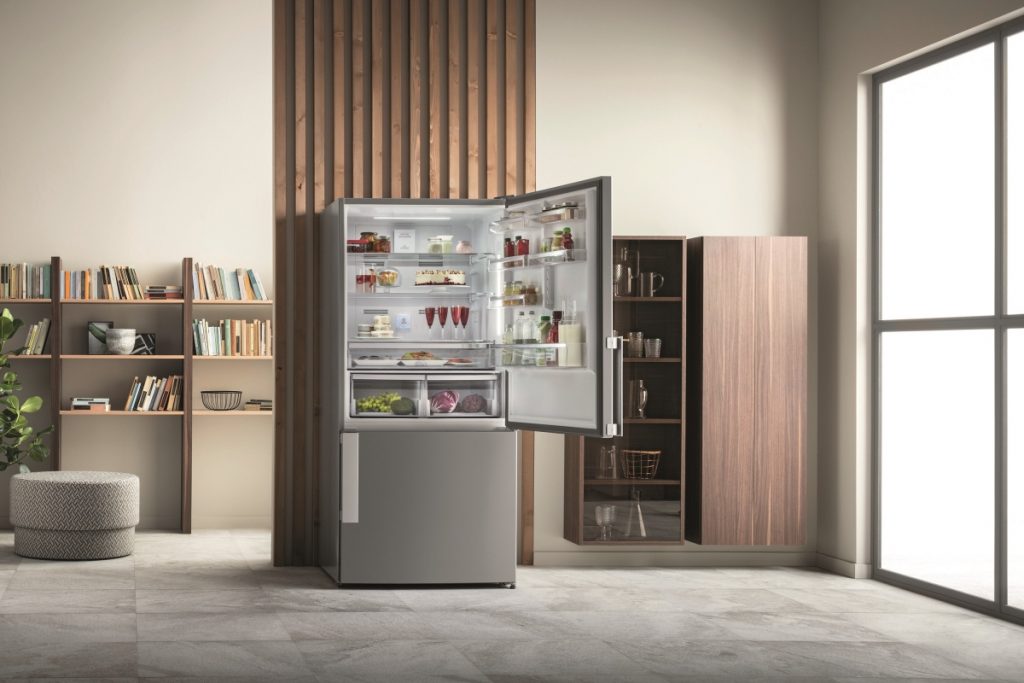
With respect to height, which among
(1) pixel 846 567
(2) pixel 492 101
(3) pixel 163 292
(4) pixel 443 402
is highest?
(2) pixel 492 101

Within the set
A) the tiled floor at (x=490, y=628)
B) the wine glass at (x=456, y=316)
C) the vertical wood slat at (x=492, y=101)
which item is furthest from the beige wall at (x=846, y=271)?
the wine glass at (x=456, y=316)

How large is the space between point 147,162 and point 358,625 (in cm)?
465

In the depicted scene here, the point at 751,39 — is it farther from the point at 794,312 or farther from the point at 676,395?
the point at 676,395

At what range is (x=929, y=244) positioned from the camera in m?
6.25

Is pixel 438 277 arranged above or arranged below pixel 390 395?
above

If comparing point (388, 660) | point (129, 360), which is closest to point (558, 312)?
point (388, 660)

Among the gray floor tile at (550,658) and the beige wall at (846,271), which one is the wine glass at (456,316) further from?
the beige wall at (846,271)

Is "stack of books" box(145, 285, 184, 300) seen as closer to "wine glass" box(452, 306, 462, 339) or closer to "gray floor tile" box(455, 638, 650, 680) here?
"wine glass" box(452, 306, 462, 339)

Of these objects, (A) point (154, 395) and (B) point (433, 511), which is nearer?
(B) point (433, 511)

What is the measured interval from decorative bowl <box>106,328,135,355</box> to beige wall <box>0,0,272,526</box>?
326mm

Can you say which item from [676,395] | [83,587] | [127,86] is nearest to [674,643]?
[676,395]

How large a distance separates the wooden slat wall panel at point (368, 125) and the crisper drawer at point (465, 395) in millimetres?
641

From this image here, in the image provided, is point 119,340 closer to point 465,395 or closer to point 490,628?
point 465,395

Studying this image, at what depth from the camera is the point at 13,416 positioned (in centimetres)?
793
